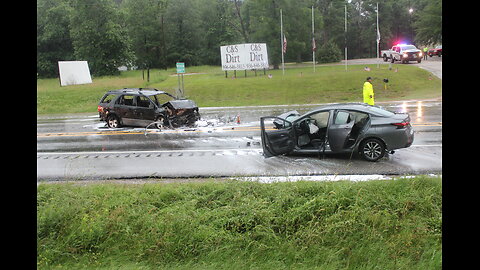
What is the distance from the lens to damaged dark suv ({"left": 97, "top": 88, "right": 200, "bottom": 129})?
673 inches

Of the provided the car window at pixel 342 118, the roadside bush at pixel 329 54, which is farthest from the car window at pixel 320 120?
the roadside bush at pixel 329 54

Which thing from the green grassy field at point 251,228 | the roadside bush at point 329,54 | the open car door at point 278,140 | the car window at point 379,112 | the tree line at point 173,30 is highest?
the tree line at point 173,30

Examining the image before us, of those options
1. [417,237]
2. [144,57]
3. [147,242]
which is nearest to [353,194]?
[417,237]

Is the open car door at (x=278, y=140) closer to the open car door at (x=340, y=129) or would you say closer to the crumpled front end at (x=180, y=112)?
the open car door at (x=340, y=129)

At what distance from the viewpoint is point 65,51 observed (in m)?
79.3

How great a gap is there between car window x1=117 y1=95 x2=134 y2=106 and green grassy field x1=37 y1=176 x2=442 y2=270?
11.1m

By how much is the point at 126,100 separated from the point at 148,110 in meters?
1.29

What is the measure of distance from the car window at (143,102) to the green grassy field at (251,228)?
10598 mm

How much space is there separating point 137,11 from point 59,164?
6822cm

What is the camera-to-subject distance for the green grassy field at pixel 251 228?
494 cm

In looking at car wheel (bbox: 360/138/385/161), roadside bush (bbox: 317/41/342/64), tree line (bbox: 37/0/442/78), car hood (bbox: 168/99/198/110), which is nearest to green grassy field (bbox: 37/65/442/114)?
car hood (bbox: 168/99/198/110)

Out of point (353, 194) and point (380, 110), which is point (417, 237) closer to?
point (353, 194)

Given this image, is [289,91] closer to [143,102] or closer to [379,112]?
[143,102]

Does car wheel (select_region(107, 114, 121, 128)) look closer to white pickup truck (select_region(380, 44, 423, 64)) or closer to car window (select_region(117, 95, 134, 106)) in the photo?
car window (select_region(117, 95, 134, 106))
